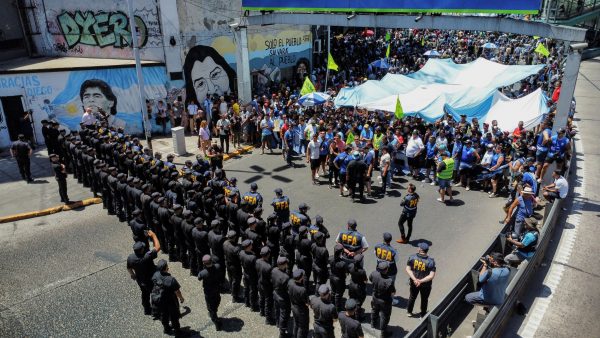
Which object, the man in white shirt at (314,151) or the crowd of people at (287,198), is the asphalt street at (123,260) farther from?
the man in white shirt at (314,151)

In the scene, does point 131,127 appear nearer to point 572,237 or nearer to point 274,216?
point 274,216

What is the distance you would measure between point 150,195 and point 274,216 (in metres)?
3.15

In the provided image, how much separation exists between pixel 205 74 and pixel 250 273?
1465cm

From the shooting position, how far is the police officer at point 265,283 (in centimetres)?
753

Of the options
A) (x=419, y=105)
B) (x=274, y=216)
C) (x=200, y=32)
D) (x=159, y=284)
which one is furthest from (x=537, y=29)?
(x=200, y=32)

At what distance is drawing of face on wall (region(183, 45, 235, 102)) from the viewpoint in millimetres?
20047

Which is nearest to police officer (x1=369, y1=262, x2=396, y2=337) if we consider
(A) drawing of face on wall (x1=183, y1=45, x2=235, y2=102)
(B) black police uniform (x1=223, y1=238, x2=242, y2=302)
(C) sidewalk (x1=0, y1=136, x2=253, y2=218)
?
(B) black police uniform (x1=223, y1=238, x2=242, y2=302)

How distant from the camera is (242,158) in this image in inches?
666

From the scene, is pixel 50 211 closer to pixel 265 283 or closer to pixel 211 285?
pixel 211 285

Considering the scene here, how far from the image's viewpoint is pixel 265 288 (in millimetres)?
7672

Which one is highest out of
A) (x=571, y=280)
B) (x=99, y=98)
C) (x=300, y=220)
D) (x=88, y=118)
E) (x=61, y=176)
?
(x=99, y=98)

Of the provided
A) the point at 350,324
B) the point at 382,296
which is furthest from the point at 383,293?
the point at 350,324

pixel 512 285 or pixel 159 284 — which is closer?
pixel 159 284

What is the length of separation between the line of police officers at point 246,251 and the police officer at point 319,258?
0.7 inches
